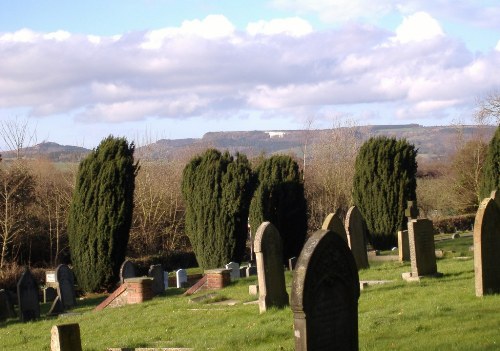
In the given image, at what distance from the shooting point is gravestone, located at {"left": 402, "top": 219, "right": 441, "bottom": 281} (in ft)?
54.1

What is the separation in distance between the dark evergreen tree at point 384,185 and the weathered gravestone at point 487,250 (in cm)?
1945

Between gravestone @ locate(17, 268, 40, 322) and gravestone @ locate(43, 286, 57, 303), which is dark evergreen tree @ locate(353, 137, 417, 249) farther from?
gravestone @ locate(17, 268, 40, 322)

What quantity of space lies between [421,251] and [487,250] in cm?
314

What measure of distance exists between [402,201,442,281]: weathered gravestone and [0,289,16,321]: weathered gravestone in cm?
960

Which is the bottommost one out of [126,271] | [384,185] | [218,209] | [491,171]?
[126,271]

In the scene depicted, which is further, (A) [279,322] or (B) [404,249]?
(B) [404,249]

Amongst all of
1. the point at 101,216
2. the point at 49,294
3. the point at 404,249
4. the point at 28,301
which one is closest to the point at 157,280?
the point at 28,301

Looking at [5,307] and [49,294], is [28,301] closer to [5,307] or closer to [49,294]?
[5,307]

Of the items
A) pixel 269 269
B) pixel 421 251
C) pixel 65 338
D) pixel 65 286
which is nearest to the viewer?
pixel 65 338

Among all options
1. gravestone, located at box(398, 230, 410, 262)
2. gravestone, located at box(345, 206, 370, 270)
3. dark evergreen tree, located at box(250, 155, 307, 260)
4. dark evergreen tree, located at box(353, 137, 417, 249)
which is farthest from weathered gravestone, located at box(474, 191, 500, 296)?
dark evergreen tree, located at box(353, 137, 417, 249)

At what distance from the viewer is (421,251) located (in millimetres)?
Result: 16594

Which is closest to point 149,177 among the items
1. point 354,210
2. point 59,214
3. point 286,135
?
point 59,214

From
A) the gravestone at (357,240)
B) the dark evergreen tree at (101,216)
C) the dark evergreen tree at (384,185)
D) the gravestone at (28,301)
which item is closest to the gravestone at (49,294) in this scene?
the dark evergreen tree at (101,216)

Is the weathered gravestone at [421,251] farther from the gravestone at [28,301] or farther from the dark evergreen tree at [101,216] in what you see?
the dark evergreen tree at [101,216]
